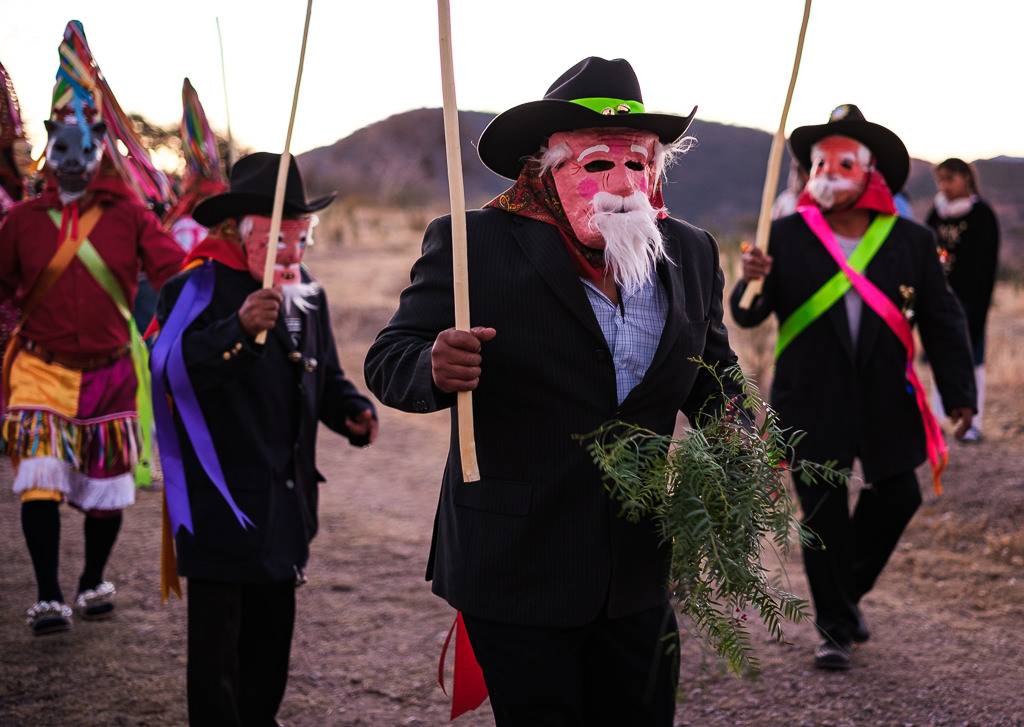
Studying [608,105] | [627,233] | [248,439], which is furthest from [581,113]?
[248,439]

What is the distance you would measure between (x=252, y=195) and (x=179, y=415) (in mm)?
846

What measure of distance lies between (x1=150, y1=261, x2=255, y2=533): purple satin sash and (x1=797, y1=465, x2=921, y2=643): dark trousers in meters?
2.53

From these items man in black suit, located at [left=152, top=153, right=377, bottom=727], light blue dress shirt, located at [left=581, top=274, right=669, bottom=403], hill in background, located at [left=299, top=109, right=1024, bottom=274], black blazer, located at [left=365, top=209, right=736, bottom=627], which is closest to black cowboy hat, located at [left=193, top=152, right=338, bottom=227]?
man in black suit, located at [left=152, top=153, right=377, bottom=727]

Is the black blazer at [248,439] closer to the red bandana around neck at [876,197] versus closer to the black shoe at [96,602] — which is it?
the black shoe at [96,602]

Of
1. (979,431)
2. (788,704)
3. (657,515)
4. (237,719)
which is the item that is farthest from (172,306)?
(979,431)

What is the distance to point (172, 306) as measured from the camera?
141 inches

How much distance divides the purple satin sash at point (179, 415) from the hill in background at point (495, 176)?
94.6 ft

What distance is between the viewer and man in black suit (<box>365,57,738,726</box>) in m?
2.47

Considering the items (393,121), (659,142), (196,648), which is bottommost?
(196,648)

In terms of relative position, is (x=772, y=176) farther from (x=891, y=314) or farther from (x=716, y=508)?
(x=716, y=508)

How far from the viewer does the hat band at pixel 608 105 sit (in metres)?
2.54

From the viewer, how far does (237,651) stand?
3568 mm

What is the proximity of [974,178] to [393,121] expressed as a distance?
6275cm

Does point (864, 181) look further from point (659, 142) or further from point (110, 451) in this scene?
point (110, 451)
